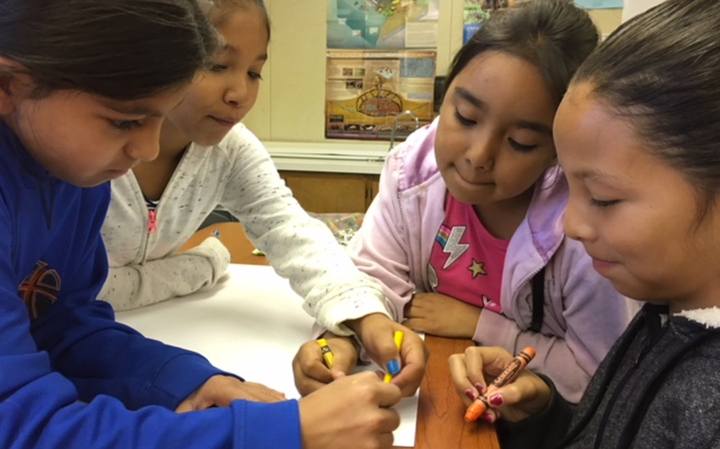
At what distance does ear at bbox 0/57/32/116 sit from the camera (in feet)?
1.47

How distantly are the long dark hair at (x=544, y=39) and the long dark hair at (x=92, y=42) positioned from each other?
1.51 ft

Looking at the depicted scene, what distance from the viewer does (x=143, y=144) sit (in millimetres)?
534

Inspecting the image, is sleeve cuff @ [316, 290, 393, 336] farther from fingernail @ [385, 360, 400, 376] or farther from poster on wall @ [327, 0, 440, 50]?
poster on wall @ [327, 0, 440, 50]

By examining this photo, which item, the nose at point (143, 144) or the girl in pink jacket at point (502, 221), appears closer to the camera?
the nose at point (143, 144)

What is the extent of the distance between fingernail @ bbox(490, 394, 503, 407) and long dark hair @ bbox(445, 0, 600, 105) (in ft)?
1.23

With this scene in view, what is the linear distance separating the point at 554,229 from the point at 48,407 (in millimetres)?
633

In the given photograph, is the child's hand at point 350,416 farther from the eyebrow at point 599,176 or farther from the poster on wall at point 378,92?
the poster on wall at point 378,92

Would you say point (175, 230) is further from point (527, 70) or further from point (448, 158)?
point (527, 70)

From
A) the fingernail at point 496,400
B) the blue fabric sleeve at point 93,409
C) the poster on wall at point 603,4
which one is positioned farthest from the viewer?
the poster on wall at point 603,4

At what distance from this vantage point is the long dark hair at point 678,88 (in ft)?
1.53

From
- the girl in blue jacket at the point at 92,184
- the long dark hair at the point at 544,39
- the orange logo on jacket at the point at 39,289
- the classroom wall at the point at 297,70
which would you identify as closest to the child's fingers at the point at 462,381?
the girl in blue jacket at the point at 92,184

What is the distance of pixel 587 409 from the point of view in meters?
0.65

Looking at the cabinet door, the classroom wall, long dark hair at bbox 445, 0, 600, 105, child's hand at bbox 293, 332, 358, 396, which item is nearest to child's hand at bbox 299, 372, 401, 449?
child's hand at bbox 293, 332, 358, 396

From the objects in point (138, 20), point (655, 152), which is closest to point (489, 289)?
point (655, 152)
